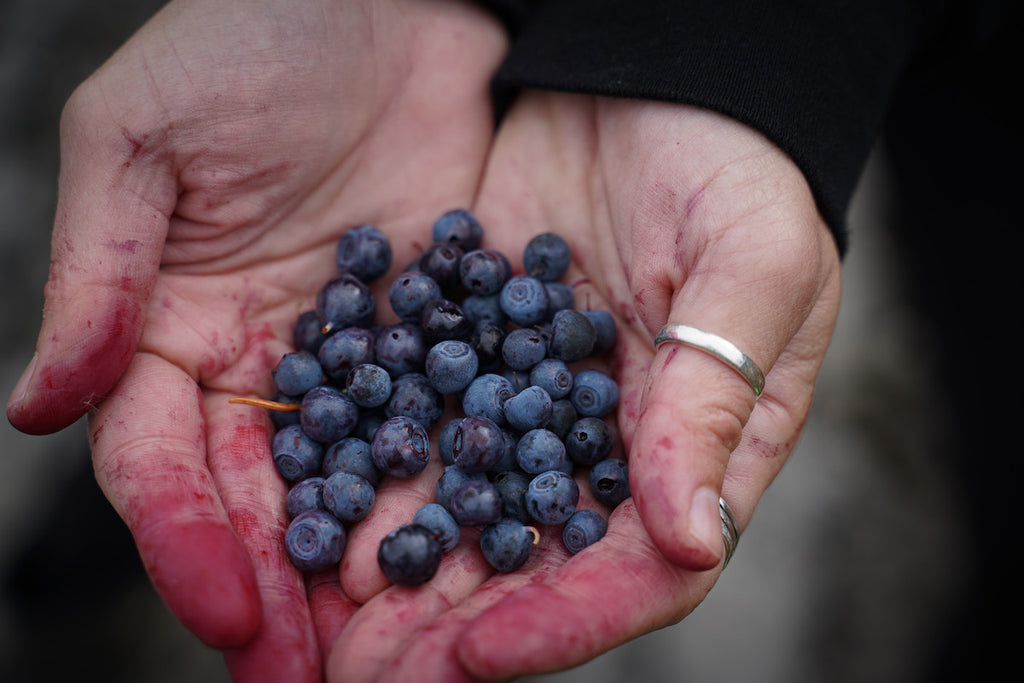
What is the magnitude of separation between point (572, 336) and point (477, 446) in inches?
16.8

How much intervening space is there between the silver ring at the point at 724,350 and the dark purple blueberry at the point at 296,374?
1.02 meters

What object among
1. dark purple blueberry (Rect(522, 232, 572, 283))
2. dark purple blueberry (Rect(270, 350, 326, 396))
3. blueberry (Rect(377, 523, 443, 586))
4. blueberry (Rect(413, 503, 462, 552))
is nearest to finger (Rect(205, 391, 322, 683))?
dark purple blueberry (Rect(270, 350, 326, 396))

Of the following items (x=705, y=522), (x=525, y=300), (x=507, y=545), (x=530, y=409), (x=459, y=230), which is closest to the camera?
(x=705, y=522)

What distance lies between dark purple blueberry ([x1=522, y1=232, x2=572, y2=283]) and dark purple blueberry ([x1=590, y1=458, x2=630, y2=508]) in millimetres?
668

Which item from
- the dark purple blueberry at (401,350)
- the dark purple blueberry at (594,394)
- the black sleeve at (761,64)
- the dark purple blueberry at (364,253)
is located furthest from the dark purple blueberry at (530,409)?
the black sleeve at (761,64)

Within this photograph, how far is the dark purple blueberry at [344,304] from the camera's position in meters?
2.12

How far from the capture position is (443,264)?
2.19 m

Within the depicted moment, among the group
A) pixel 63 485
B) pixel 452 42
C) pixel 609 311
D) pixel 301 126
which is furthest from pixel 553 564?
pixel 63 485

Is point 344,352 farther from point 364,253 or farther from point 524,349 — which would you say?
point 524,349

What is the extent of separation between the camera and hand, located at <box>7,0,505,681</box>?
158 centimetres

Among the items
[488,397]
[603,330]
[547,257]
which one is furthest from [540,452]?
[547,257]

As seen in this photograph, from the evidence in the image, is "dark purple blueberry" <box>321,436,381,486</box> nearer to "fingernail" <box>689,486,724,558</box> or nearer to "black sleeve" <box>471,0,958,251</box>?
"fingernail" <box>689,486,724,558</box>

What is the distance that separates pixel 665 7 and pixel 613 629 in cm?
179

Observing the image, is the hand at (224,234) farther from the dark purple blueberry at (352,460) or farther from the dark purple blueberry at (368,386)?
the dark purple blueberry at (368,386)
